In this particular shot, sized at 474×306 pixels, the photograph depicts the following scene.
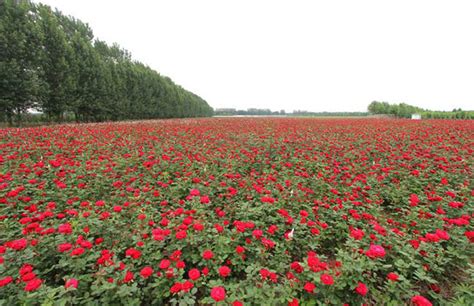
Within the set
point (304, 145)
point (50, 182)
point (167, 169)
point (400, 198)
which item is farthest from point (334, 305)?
point (304, 145)

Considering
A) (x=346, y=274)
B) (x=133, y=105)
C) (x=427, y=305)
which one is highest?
(x=133, y=105)

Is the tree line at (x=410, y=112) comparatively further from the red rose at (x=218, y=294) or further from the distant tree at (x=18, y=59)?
the distant tree at (x=18, y=59)

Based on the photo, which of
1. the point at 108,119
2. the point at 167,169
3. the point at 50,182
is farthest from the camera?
the point at 108,119

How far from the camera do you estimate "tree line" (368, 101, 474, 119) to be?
40784 millimetres

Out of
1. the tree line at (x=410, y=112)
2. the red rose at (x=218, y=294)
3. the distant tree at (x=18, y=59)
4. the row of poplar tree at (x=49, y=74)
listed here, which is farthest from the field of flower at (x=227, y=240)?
the tree line at (x=410, y=112)

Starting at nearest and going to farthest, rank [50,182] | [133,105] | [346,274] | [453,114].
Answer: [346,274] → [50,182] → [133,105] → [453,114]

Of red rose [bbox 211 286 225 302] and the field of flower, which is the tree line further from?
red rose [bbox 211 286 225 302]

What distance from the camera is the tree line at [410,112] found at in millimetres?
40784

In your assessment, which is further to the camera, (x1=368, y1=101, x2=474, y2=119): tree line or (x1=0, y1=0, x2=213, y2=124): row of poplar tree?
(x1=368, y1=101, x2=474, y2=119): tree line

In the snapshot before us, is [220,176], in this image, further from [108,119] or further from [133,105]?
[133,105]

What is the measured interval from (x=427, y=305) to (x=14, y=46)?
852 inches

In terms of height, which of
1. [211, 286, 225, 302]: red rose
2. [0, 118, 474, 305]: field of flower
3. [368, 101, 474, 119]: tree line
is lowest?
[0, 118, 474, 305]: field of flower

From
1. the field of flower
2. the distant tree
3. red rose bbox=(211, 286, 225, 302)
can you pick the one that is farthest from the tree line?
the distant tree

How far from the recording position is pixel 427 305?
4.04 feet
